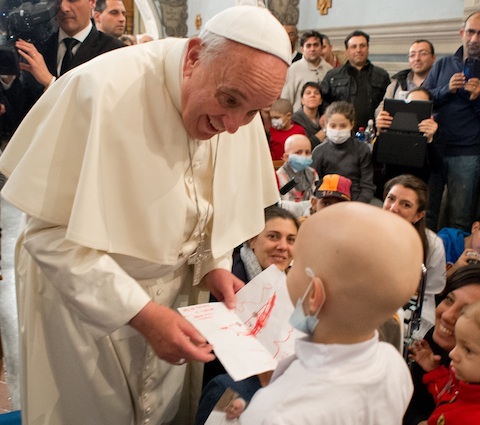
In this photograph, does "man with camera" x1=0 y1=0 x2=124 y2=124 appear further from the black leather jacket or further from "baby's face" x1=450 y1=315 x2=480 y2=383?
the black leather jacket

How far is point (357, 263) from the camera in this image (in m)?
1.19

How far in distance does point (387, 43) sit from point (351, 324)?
7033 millimetres

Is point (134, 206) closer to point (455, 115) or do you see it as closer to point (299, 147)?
point (299, 147)

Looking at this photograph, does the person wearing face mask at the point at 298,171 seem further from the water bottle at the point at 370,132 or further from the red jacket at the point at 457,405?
the red jacket at the point at 457,405

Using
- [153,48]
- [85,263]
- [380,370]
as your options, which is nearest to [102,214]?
[85,263]

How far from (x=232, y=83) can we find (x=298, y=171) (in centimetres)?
307

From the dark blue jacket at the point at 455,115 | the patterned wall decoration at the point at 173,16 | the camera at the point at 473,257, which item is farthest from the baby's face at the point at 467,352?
the patterned wall decoration at the point at 173,16

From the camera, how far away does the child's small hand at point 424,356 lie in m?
2.59

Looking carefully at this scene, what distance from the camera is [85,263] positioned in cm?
174

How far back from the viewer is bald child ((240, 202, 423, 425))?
1.19 metres

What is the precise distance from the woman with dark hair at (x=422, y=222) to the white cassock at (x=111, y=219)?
5.54ft

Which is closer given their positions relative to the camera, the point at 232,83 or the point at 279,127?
the point at 232,83

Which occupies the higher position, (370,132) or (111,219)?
(111,219)

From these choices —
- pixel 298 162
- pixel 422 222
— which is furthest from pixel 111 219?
pixel 298 162
